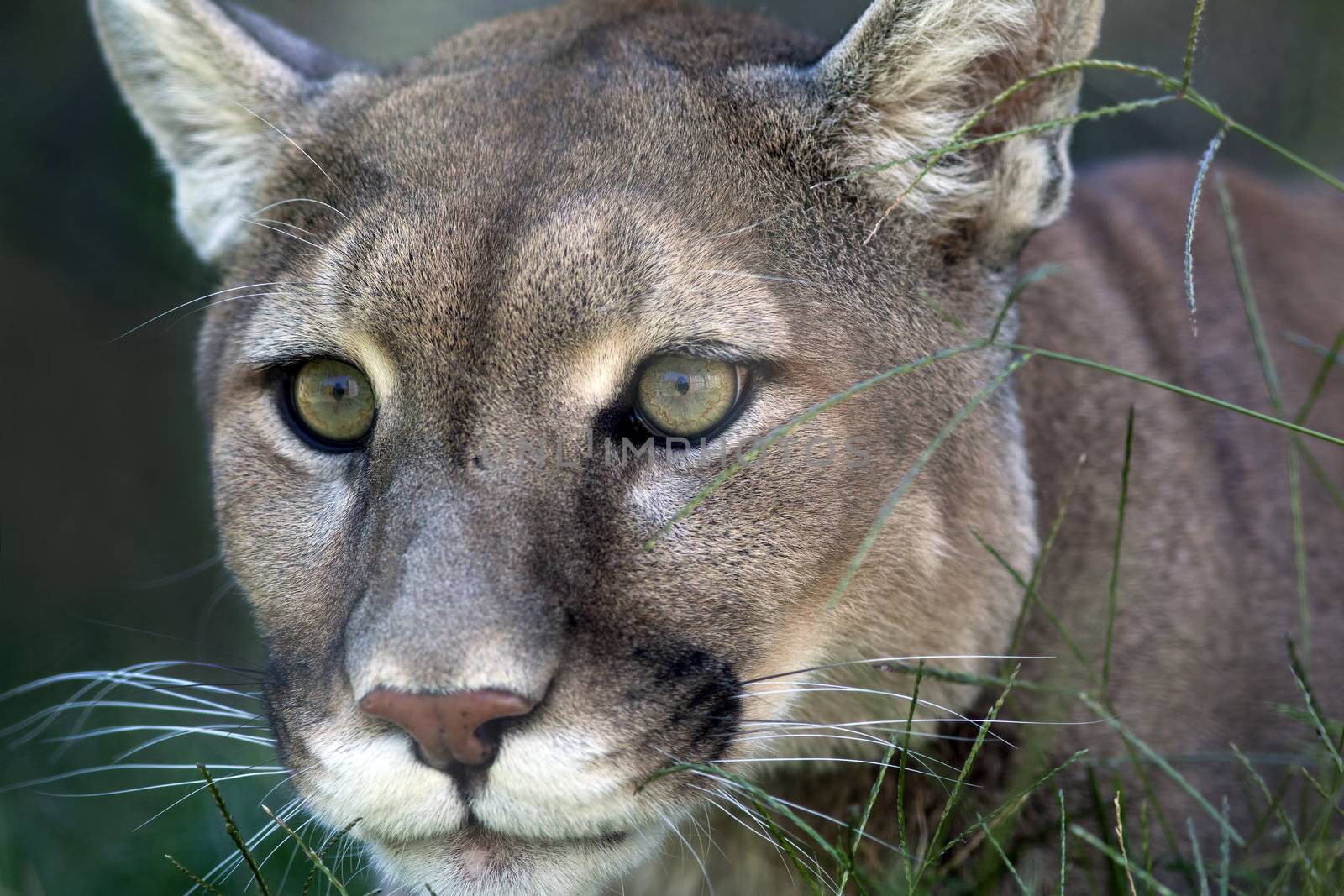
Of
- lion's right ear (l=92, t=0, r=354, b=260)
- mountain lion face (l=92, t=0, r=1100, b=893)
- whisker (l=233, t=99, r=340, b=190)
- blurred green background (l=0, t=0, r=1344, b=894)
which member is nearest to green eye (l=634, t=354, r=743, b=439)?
mountain lion face (l=92, t=0, r=1100, b=893)

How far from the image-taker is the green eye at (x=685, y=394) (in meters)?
2.24

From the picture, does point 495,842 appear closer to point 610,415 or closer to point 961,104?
point 610,415

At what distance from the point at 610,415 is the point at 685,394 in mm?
143

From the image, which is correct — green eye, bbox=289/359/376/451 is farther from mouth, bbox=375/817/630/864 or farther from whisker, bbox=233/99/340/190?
mouth, bbox=375/817/630/864

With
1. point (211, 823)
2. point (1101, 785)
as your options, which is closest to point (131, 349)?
point (211, 823)

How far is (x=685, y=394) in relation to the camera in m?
2.26

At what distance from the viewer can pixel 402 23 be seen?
239 inches

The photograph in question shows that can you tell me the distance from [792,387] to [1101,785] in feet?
3.51

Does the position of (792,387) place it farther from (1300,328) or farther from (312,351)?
(1300,328)

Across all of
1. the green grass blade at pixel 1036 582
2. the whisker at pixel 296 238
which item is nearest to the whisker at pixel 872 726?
the green grass blade at pixel 1036 582

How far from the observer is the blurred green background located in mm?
5168

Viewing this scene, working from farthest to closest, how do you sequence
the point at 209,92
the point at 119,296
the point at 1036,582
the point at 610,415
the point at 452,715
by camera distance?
the point at 119,296 < the point at 209,92 < the point at 1036,582 < the point at 610,415 < the point at 452,715

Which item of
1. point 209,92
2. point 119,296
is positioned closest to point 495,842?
point 209,92

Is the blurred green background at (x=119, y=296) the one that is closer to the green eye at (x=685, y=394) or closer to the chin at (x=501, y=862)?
the chin at (x=501, y=862)
